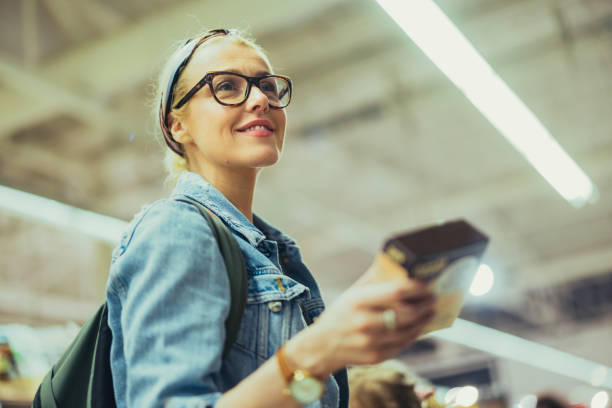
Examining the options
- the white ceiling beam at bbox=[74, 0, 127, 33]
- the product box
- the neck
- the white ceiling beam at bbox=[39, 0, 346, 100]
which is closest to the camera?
the product box

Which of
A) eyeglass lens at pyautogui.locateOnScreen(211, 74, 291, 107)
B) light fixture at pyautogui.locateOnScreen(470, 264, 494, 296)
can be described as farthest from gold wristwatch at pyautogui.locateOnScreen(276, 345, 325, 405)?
light fixture at pyautogui.locateOnScreen(470, 264, 494, 296)

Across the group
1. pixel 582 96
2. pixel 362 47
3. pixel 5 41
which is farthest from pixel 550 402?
pixel 5 41

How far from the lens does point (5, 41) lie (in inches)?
210

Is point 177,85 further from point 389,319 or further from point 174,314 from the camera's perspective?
point 389,319

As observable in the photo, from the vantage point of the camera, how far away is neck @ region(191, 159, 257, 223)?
4.03 feet

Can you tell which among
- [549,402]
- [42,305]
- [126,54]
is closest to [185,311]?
[549,402]

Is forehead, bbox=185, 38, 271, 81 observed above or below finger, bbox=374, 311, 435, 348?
above

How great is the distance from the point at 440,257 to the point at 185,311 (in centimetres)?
35

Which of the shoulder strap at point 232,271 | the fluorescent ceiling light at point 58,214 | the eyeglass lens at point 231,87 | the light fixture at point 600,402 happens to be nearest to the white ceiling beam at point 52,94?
the fluorescent ceiling light at point 58,214

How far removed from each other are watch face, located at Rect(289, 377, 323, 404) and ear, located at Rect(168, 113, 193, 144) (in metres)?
0.62

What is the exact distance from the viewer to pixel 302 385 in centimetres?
82

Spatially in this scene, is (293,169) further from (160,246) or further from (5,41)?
(160,246)

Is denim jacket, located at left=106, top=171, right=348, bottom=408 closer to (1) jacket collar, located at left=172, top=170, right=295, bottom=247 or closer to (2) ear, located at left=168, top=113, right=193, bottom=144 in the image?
(1) jacket collar, located at left=172, top=170, right=295, bottom=247

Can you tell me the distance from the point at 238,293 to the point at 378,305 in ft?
0.85
